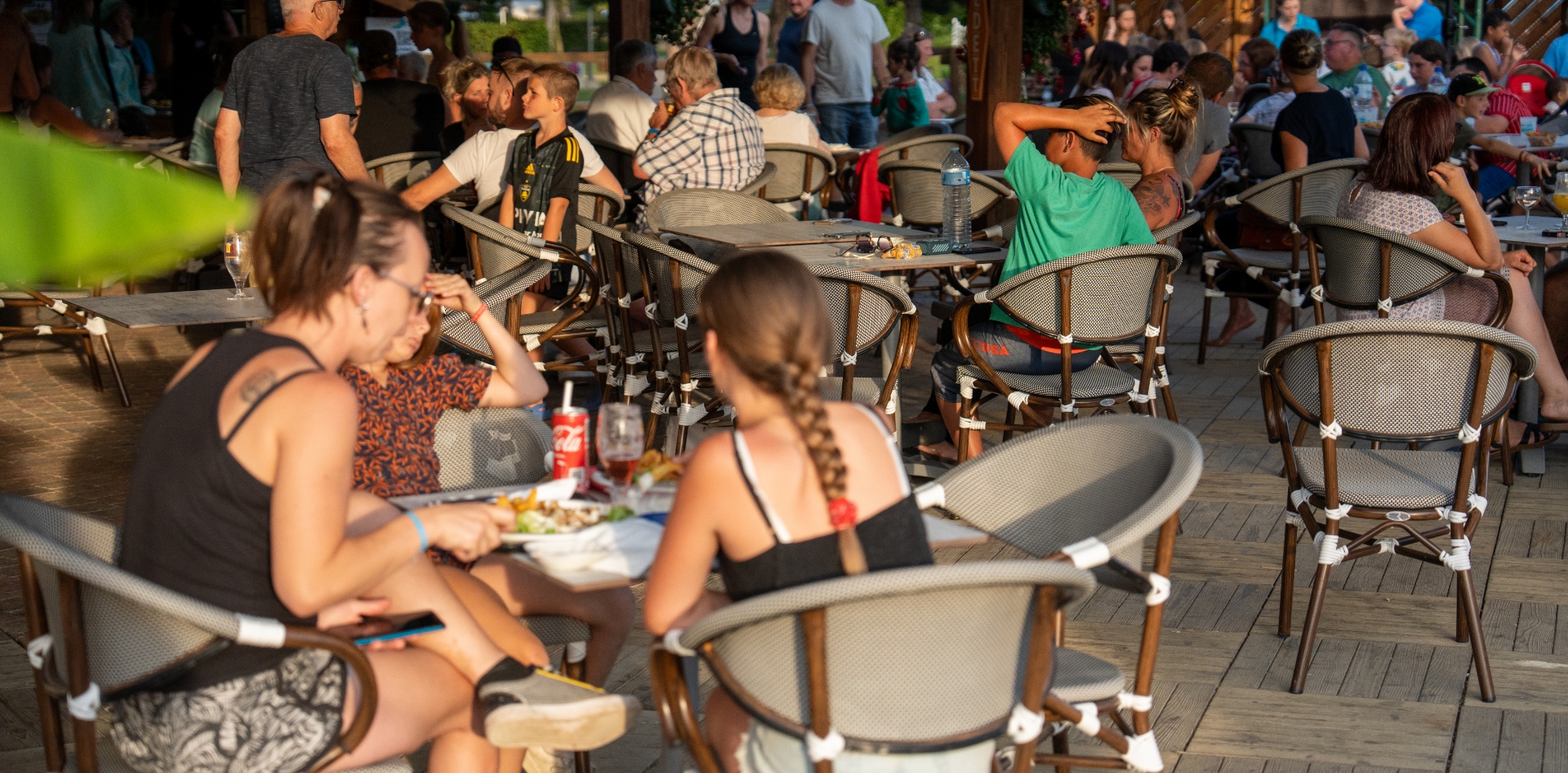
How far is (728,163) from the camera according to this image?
19.6 ft

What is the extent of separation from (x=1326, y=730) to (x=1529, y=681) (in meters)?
0.54

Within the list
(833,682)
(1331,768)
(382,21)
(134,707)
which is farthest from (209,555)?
(382,21)

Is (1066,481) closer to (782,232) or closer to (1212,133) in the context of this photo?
(782,232)

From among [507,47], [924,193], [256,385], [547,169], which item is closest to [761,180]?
[924,193]

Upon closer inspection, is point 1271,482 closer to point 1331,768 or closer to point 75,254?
point 1331,768

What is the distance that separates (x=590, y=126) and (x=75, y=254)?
6.96 meters

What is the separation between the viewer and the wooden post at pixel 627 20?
8297mm

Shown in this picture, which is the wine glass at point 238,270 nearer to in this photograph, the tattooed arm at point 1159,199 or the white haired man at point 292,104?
the white haired man at point 292,104

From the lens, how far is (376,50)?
6.94m

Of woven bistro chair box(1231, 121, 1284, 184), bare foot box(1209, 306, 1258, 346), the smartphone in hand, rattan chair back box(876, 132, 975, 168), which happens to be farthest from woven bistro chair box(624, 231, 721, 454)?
woven bistro chair box(1231, 121, 1284, 184)

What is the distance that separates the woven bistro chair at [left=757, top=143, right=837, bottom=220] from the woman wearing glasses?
5.15 metres

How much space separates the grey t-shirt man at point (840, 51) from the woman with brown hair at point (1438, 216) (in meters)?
5.36

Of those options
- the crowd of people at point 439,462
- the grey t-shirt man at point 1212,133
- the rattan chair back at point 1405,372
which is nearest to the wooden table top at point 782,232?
the crowd of people at point 439,462

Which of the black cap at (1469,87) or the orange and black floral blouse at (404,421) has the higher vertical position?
the black cap at (1469,87)
